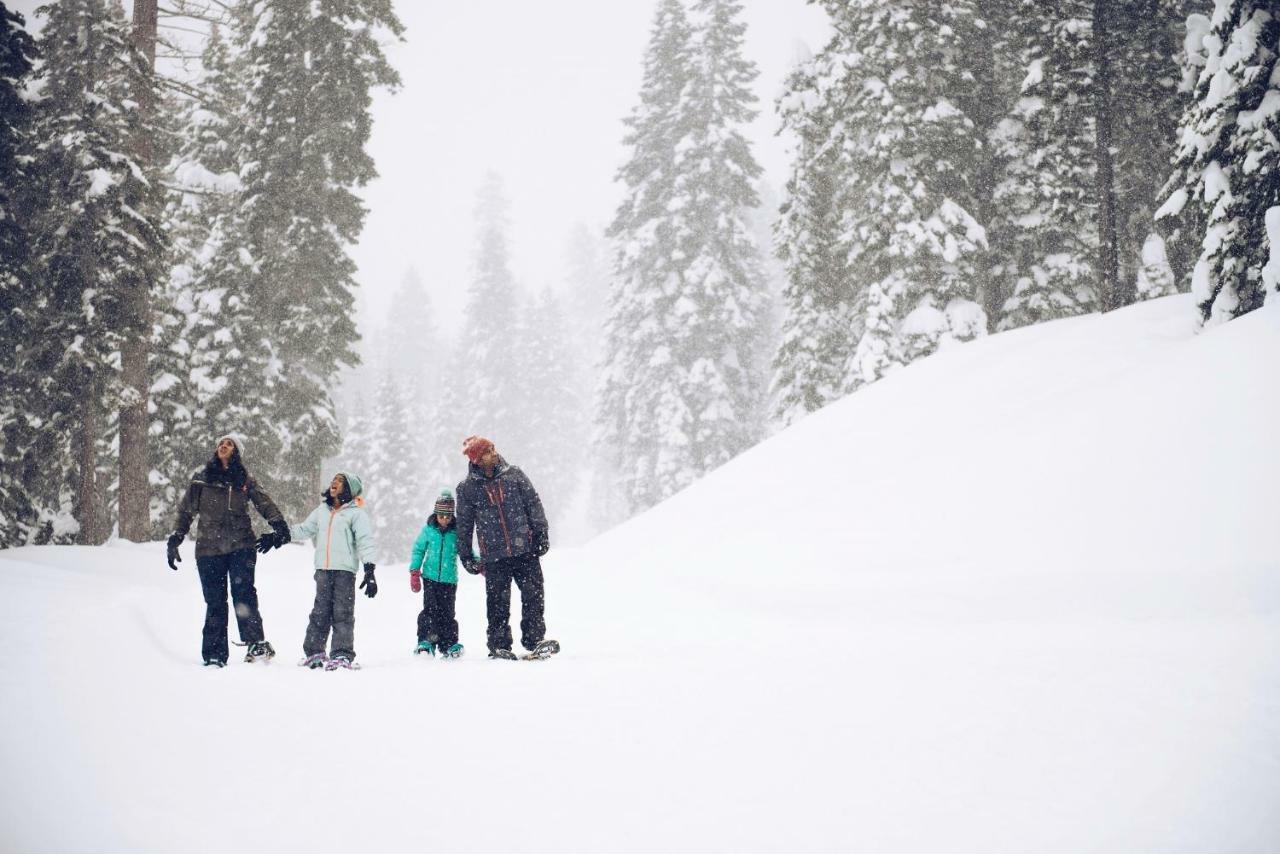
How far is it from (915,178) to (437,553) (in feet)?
50.7

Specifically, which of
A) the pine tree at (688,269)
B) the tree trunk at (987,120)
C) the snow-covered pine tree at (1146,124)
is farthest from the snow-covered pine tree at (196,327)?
the snow-covered pine tree at (1146,124)

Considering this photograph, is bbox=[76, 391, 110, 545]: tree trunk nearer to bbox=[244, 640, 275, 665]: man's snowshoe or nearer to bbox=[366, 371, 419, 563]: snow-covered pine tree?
bbox=[244, 640, 275, 665]: man's snowshoe

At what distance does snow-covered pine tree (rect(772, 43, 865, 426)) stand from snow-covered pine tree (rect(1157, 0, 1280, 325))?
990cm

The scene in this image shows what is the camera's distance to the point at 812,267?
72.8 feet

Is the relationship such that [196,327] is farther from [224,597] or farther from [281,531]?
[224,597]

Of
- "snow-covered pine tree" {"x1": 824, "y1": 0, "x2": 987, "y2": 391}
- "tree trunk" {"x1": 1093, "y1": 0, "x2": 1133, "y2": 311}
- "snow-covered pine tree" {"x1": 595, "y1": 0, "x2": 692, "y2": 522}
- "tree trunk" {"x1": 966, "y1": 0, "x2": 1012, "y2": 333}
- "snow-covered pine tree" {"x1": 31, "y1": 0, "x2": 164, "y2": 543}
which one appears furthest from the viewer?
"snow-covered pine tree" {"x1": 595, "y1": 0, "x2": 692, "y2": 522}

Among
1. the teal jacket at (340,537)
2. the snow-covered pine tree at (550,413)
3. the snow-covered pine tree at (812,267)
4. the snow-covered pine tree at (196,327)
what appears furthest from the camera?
the snow-covered pine tree at (550,413)

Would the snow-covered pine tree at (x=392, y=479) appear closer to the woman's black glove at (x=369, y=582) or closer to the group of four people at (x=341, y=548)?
the group of four people at (x=341, y=548)

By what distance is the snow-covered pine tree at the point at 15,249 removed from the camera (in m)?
15.1

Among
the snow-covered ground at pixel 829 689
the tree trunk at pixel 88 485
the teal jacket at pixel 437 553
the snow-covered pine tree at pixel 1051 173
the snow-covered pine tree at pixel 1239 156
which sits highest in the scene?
the snow-covered pine tree at pixel 1051 173

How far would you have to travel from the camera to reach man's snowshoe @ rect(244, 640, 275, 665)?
7.26 meters

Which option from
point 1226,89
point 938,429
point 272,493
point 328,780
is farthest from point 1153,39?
point 272,493

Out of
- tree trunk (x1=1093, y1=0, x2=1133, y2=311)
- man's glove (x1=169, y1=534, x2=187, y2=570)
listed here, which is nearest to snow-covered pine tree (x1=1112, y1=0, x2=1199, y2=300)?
tree trunk (x1=1093, y1=0, x2=1133, y2=311)

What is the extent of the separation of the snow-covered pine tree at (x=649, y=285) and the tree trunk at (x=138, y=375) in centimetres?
1508
